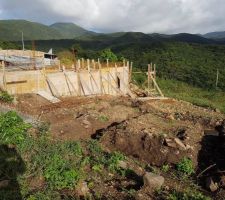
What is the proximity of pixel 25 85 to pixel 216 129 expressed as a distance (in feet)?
33.3

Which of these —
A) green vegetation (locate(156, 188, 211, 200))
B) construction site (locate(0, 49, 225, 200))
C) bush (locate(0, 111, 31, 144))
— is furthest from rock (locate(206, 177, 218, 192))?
bush (locate(0, 111, 31, 144))

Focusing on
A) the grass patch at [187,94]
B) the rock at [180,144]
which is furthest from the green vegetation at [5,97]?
the grass patch at [187,94]

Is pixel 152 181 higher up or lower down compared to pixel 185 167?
higher up

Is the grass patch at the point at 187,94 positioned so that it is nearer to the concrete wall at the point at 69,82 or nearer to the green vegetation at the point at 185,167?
the concrete wall at the point at 69,82

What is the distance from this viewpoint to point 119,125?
587 inches

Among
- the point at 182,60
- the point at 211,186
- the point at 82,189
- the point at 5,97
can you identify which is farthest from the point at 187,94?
the point at 82,189

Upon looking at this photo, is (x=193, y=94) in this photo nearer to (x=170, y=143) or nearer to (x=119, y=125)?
(x=119, y=125)

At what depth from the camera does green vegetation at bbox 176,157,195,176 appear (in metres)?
11.9

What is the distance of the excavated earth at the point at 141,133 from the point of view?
12.6 m

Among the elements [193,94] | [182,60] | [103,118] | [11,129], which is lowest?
[193,94]

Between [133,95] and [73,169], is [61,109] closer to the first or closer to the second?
[73,169]

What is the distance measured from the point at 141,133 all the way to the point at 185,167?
8.58ft

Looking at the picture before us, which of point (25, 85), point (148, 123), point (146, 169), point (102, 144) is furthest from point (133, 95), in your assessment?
point (146, 169)

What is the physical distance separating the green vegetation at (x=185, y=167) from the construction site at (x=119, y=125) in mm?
222
